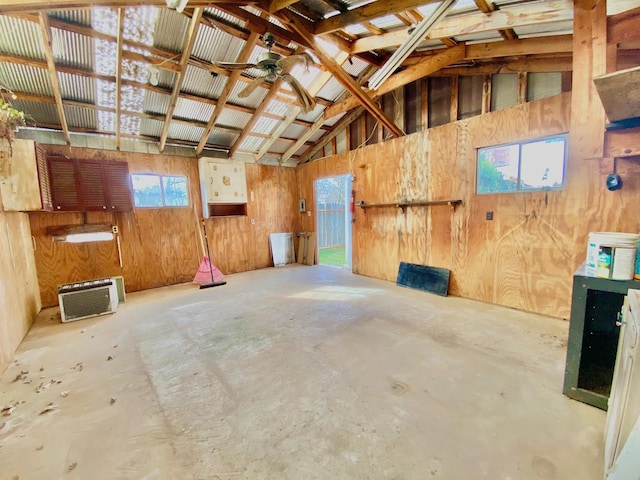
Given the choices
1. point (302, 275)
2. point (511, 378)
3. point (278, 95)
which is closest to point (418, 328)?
point (511, 378)

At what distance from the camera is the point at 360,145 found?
18.7 feet

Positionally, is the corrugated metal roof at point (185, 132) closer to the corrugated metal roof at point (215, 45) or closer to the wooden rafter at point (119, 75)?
the wooden rafter at point (119, 75)

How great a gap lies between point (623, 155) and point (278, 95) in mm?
4523

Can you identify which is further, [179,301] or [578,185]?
[179,301]

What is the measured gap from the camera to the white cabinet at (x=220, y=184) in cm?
560

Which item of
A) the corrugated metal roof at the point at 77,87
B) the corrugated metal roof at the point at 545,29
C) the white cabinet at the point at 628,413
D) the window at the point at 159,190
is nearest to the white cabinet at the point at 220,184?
the window at the point at 159,190

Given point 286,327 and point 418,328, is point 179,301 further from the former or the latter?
point 418,328

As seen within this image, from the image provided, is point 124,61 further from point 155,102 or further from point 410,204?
point 410,204

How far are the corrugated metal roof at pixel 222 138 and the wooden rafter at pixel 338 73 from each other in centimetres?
273

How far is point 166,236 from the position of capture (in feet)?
18.0

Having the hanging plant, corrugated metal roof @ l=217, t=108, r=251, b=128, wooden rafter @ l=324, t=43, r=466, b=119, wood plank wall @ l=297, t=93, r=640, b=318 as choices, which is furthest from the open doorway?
the hanging plant

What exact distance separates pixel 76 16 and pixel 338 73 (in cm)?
310

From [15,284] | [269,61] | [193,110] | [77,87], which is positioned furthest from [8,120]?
[269,61]

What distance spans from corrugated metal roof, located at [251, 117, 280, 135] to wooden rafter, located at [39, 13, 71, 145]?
2900mm
